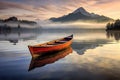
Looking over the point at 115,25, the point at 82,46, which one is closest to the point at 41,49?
the point at 82,46

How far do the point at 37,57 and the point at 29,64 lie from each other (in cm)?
460

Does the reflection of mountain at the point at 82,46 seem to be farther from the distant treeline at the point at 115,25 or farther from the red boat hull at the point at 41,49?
the distant treeline at the point at 115,25

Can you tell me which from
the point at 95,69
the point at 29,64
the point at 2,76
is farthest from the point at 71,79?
the point at 29,64

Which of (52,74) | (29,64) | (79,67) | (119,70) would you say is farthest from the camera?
(29,64)

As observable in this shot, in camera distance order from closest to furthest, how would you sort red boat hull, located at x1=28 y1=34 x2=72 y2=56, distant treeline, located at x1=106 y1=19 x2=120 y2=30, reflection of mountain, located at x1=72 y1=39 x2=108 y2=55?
red boat hull, located at x1=28 y1=34 x2=72 y2=56, reflection of mountain, located at x1=72 y1=39 x2=108 y2=55, distant treeline, located at x1=106 y1=19 x2=120 y2=30

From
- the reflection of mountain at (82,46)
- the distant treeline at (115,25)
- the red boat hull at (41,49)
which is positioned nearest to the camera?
the red boat hull at (41,49)

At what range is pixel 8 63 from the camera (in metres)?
23.3

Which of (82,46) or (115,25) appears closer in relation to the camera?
(82,46)

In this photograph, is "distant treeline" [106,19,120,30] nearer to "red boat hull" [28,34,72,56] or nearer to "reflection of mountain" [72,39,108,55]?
"reflection of mountain" [72,39,108,55]

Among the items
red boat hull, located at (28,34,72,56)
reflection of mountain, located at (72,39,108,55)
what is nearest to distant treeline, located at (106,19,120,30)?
reflection of mountain, located at (72,39,108,55)

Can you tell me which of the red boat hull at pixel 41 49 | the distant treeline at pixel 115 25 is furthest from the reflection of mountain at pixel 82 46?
the distant treeline at pixel 115 25

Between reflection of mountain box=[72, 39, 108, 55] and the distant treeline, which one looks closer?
reflection of mountain box=[72, 39, 108, 55]

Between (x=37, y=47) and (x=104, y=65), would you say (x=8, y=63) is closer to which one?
(x=37, y=47)

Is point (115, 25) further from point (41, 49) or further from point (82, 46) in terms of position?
point (41, 49)
